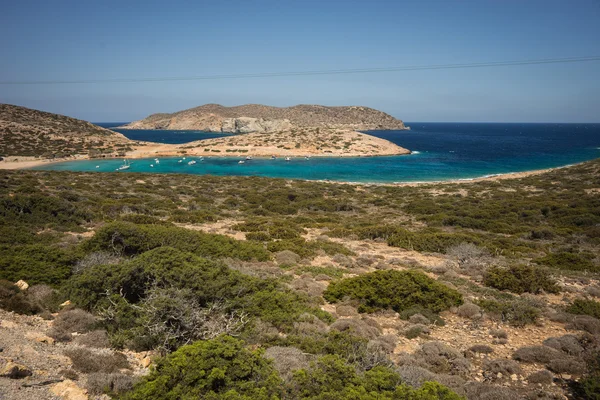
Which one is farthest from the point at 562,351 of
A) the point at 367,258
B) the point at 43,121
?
the point at 43,121

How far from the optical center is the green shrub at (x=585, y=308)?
28.6 feet

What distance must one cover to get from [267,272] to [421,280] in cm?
507

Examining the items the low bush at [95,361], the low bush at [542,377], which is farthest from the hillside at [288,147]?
the low bush at [542,377]

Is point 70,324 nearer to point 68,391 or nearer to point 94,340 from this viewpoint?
point 94,340

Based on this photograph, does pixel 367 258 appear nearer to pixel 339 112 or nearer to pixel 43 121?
pixel 43 121

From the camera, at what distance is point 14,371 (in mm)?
4523

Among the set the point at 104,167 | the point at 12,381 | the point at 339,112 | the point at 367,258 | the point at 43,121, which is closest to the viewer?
the point at 12,381

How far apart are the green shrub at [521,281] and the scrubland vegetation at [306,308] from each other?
0.17 feet

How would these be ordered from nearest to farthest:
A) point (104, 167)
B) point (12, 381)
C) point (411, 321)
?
1. point (12, 381)
2. point (411, 321)
3. point (104, 167)

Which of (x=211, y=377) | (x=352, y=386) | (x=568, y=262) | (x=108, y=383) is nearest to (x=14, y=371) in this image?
(x=108, y=383)

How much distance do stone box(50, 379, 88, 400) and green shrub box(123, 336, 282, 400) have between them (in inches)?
26.5

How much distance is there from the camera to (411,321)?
8547 millimetres

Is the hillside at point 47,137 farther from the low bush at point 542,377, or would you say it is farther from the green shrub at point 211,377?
the low bush at point 542,377

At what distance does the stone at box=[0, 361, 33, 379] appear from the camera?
4.47m
